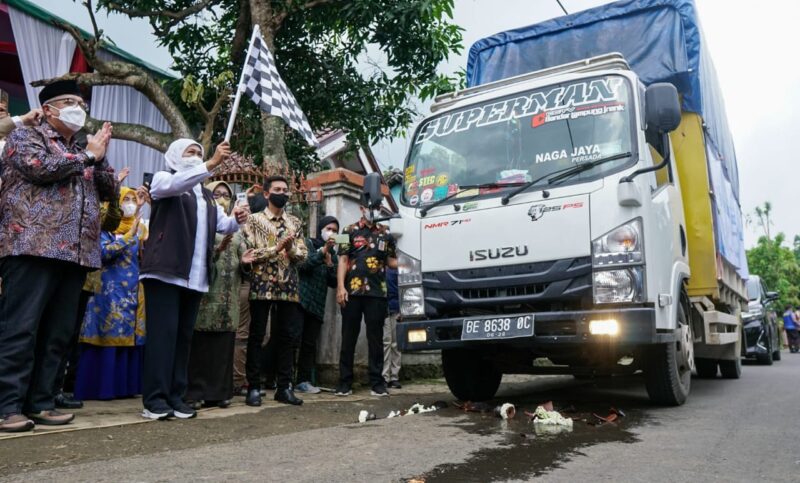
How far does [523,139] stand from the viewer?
493cm

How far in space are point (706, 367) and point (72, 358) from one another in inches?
288

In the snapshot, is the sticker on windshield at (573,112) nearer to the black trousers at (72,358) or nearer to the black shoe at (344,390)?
the black shoe at (344,390)

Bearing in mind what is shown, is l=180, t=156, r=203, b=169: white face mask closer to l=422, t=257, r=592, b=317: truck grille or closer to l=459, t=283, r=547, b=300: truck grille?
l=422, t=257, r=592, b=317: truck grille

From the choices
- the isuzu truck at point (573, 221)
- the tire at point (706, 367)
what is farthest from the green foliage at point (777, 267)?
the isuzu truck at point (573, 221)

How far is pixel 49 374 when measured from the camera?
385cm

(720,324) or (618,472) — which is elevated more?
(720,324)

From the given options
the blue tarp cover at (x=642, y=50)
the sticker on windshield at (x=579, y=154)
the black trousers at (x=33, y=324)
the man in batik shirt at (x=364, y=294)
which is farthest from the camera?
the man in batik shirt at (x=364, y=294)

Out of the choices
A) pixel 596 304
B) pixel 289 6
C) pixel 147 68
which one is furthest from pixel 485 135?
pixel 147 68

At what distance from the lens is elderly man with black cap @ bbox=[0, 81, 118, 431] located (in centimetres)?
362

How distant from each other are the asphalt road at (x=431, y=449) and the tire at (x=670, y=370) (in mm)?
137

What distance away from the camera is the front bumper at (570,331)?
419 cm

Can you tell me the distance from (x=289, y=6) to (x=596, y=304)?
6.13 meters

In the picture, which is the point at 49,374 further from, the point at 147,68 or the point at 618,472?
the point at 147,68

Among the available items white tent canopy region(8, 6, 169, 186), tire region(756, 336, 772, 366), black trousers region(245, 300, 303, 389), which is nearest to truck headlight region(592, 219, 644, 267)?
black trousers region(245, 300, 303, 389)
